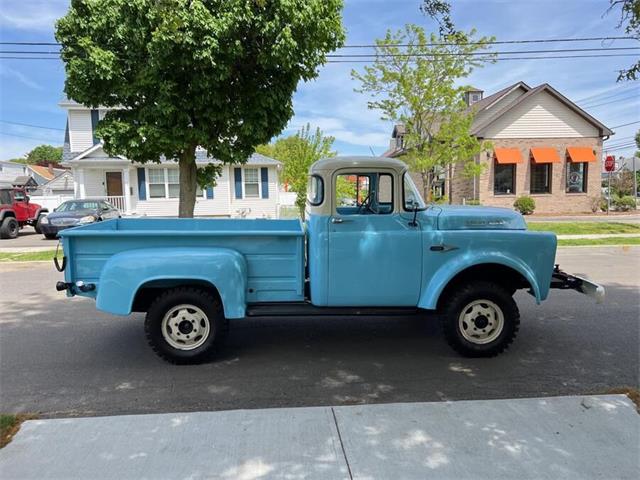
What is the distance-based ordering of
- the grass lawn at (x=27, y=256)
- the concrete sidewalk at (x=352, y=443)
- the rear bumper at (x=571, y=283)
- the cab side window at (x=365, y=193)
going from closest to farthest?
the concrete sidewalk at (x=352, y=443) → the cab side window at (x=365, y=193) → the rear bumper at (x=571, y=283) → the grass lawn at (x=27, y=256)

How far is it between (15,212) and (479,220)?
19849mm

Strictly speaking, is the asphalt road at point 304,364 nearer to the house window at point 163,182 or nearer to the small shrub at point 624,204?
the house window at point 163,182

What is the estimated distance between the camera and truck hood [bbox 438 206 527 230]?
15.4 feet

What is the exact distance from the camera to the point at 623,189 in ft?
115

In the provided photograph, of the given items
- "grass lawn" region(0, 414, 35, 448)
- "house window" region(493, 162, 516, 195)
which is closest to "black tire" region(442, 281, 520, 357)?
"grass lawn" region(0, 414, 35, 448)

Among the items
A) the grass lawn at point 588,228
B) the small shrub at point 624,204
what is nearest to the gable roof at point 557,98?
the small shrub at point 624,204

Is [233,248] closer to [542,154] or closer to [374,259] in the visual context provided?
[374,259]

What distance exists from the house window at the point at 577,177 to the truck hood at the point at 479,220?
967 inches

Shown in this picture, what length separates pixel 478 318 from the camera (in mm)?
4621

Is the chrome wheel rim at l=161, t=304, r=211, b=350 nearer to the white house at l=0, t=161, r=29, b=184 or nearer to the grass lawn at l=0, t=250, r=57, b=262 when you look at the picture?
the grass lawn at l=0, t=250, r=57, b=262

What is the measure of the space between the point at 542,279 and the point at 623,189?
37.1m

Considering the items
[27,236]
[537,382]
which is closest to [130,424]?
[537,382]

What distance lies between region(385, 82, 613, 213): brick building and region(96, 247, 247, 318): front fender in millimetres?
22054

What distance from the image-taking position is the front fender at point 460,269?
443cm
